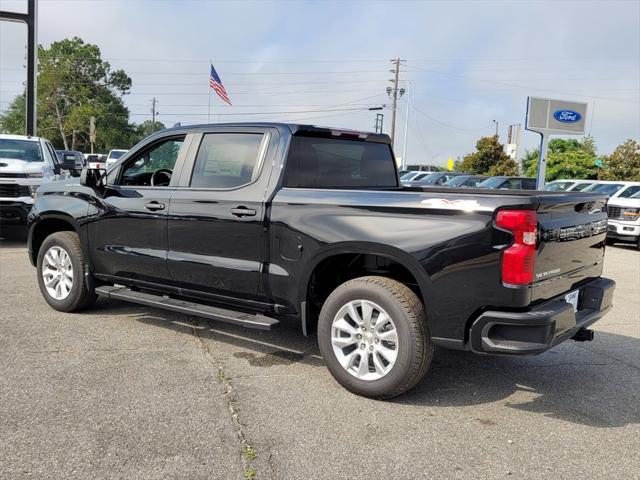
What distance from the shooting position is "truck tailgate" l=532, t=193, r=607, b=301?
364cm

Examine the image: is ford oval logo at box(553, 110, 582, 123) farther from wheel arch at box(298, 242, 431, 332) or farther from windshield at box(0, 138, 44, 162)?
wheel arch at box(298, 242, 431, 332)

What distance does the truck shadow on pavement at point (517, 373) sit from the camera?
4055 mm

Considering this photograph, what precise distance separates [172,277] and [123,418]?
66.0 inches

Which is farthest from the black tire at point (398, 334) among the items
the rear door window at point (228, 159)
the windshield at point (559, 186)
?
the windshield at point (559, 186)

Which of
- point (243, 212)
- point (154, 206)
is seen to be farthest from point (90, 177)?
point (243, 212)

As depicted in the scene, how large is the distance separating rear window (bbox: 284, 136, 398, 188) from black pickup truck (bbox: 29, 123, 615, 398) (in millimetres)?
15

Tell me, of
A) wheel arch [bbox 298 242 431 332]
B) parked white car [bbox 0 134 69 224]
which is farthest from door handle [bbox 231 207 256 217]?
parked white car [bbox 0 134 69 224]

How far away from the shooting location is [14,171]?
10.3m

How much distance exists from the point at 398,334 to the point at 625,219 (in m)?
12.9

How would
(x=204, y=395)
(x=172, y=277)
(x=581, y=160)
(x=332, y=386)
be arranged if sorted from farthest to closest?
(x=581, y=160), (x=172, y=277), (x=332, y=386), (x=204, y=395)

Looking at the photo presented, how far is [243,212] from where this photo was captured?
179 inches

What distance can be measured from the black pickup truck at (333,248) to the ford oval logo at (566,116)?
687 inches

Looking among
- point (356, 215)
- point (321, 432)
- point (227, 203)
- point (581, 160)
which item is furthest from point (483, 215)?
point (581, 160)

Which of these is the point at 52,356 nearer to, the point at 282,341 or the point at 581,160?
the point at 282,341
